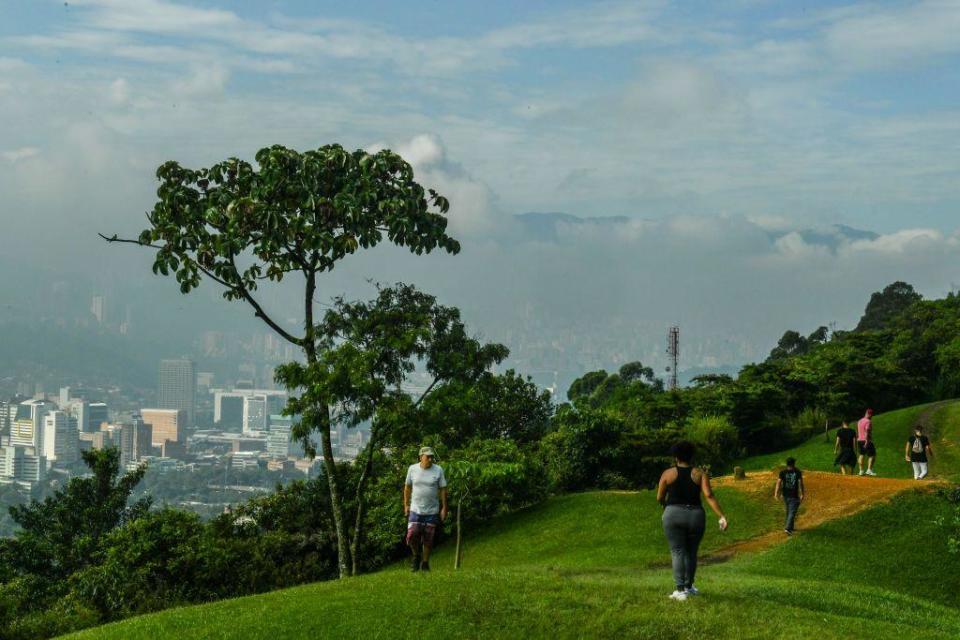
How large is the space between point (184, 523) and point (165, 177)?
34.1 ft

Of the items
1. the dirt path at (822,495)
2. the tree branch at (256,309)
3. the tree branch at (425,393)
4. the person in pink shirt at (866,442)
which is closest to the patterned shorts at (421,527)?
the dirt path at (822,495)

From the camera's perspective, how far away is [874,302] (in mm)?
116438

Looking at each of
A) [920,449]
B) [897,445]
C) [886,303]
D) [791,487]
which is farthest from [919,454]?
[886,303]

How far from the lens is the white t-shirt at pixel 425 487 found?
56.3 ft

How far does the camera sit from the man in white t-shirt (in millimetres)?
17156

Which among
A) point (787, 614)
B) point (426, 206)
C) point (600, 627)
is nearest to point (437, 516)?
point (600, 627)

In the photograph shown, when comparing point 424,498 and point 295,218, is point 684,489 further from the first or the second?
point 295,218

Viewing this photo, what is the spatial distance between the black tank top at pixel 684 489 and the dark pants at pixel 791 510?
41.3 ft

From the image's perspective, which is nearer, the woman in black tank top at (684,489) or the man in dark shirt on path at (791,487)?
the woman in black tank top at (684,489)

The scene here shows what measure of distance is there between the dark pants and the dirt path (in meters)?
0.28

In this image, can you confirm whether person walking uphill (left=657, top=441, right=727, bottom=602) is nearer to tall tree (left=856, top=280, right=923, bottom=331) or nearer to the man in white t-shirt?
the man in white t-shirt

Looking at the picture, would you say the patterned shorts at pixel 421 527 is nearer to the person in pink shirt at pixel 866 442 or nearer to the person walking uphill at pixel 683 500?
the person walking uphill at pixel 683 500

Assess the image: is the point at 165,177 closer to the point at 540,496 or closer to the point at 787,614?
the point at 540,496

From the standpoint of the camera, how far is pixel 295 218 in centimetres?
2967
